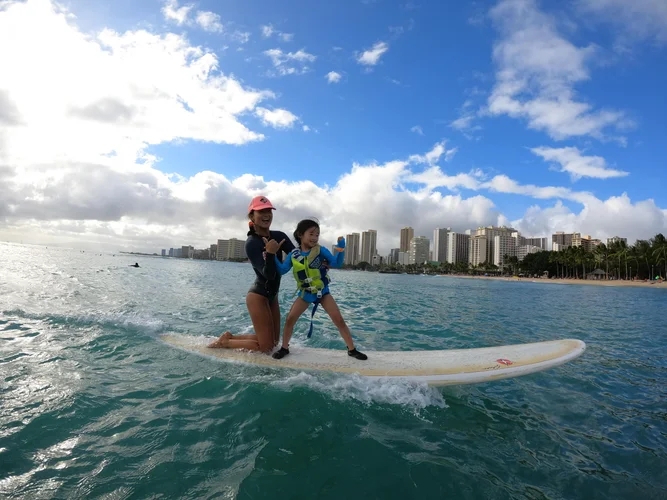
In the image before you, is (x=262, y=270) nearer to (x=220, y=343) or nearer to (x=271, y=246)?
(x=271, y=246)

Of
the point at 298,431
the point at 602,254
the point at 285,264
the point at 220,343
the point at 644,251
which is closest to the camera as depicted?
the point at 298,431

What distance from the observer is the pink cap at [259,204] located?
5496mm

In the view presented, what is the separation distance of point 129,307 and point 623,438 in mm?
13898

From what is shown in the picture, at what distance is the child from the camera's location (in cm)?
546

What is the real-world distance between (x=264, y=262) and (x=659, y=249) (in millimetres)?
117804

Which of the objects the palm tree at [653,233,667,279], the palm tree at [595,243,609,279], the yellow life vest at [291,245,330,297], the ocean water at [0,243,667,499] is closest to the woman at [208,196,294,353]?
the yellow life vest at [291,245,330,297]

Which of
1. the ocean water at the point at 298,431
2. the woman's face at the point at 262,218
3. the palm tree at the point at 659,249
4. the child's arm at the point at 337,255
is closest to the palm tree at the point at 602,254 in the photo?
the palm tree at the point at 659,249

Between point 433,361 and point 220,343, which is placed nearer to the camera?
point 433,361

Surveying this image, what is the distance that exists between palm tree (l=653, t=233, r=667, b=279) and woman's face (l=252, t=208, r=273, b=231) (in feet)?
386

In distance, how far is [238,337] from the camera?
246 inches

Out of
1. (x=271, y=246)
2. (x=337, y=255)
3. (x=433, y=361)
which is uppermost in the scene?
(x=271, y=246)

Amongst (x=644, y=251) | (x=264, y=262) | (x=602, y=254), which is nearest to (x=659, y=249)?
(x=644, y=251)

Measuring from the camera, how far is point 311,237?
17.8 ft

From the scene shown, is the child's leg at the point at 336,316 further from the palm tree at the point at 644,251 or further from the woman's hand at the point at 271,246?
the palm tree at the point at 644,251
